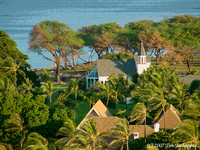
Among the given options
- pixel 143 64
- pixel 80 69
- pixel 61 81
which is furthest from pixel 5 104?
pixel 80 69

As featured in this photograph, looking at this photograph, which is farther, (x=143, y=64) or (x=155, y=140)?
(x=143, y=64)

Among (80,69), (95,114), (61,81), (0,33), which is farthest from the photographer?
(80,69)

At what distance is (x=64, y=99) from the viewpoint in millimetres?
54062

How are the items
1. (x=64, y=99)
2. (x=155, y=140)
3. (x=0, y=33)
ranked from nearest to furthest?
(x=155, y=140), (x=64, y=99), (x=0, y=33)

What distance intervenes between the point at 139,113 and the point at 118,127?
506 cm

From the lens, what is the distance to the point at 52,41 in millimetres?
95000

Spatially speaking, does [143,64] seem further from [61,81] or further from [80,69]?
[80,69]

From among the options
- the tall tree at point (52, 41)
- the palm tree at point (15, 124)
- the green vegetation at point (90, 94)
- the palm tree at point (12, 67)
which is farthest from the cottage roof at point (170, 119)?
the tall tree at point (52, 41)

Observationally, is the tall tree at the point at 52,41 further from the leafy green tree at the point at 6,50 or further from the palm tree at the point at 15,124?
the palm tree at the point at 15,124

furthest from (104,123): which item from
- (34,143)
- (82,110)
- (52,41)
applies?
(52,41)

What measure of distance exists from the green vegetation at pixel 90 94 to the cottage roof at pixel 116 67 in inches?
214

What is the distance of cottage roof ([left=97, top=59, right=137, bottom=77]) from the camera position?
76062 millimetres

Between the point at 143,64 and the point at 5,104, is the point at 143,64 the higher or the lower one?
the higher one

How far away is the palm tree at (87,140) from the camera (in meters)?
33.3
